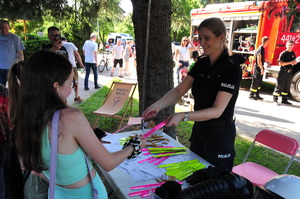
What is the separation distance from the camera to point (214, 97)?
1.80 m

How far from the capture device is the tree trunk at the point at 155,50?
3.27 metres

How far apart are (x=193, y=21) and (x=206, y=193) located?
37.0 feet

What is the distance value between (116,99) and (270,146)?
10.5 feet

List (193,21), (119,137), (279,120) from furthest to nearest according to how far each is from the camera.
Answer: (193,21) < (279,120) < (119,137)

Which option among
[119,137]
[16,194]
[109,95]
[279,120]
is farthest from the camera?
[279,120]

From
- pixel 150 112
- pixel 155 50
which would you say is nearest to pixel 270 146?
pixel 150 112

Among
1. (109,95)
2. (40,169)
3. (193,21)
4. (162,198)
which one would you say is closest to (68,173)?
(40,169)

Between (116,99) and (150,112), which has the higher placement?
(150,112)

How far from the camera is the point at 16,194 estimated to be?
1.48 m

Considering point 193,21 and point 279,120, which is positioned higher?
point 193,21

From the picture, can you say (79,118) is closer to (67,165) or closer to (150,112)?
(67,165)

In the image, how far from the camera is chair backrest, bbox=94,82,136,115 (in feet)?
15.5

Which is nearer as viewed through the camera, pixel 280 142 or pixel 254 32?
pixel 280 142

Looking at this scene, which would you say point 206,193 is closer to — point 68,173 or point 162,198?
point 162,198
